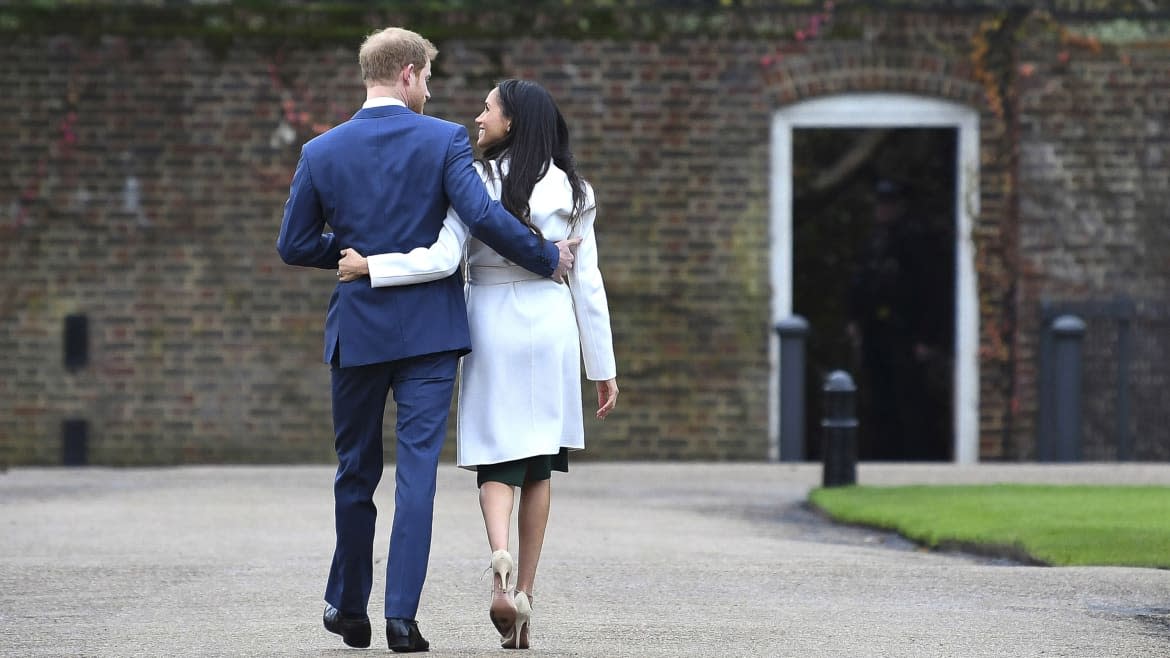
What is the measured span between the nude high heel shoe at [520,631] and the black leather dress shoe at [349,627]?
0.41 m

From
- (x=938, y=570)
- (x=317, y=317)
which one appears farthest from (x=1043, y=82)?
(x=938, y=570)

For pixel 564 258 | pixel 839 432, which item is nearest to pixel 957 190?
pixel 839 432

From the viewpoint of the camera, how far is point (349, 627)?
5.79 meters

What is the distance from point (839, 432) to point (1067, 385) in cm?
329

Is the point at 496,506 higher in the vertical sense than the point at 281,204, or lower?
lower

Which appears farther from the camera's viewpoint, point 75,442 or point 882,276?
point 882,276

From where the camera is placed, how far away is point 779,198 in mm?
14742

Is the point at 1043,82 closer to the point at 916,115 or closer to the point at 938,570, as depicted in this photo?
the point at 916,115

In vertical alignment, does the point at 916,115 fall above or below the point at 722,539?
above

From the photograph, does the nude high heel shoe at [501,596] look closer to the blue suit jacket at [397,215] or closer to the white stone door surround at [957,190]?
the blue suit jacket at [397,215]

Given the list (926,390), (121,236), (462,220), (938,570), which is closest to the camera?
(462,220)

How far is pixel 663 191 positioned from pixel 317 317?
262cm

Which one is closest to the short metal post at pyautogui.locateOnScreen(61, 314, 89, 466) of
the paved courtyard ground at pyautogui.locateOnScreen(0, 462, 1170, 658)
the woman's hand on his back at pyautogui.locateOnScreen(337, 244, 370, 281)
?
the paved courtyard ground at pyautogui.locateOnScreen(0, 462, 1170, 658)

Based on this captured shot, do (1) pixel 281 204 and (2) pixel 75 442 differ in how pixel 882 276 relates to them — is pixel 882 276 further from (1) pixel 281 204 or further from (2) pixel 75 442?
(2) pixel 75 442
